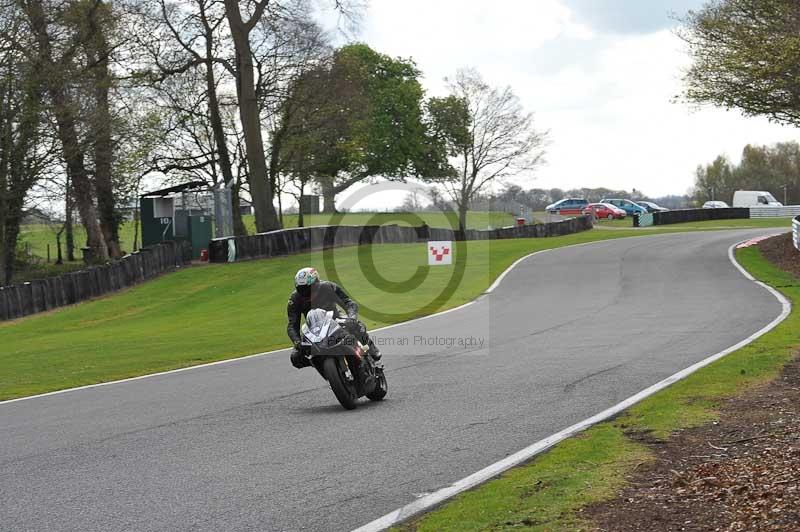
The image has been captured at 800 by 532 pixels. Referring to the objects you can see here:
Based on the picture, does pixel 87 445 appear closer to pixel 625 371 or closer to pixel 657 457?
pixel 657 457

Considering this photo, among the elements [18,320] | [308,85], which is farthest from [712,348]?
[308,85]

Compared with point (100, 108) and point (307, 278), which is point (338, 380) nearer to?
point (307, 278)

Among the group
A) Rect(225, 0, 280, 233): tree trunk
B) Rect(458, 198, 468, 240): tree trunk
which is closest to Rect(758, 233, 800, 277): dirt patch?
Rect(225, 0, 280, 233): tree trunk

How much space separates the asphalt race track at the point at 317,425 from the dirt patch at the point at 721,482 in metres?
1.40

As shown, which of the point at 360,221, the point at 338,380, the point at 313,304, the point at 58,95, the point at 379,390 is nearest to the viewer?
the point at 338,380

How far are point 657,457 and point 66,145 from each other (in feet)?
118

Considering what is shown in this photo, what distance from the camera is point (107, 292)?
35.2 meters

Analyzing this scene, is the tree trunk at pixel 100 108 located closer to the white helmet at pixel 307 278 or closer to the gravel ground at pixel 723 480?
the white helmet at pixel 307 278

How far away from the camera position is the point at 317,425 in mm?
10234

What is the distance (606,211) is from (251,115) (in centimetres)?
3881

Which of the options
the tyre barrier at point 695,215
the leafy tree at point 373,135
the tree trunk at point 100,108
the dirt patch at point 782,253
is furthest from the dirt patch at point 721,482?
the tyre barrier at point 695,215

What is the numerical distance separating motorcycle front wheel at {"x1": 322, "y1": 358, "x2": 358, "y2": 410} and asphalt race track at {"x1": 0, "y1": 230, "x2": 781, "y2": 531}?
14 centimetres

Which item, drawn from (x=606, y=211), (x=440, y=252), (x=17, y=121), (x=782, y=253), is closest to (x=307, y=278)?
(x=440, y=252)

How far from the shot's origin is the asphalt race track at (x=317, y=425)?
7.14 m
